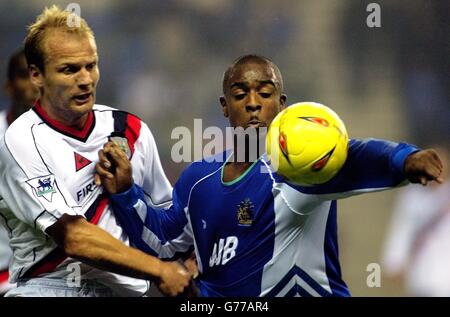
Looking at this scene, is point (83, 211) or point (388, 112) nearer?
point (83, 211)

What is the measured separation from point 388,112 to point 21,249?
367cm

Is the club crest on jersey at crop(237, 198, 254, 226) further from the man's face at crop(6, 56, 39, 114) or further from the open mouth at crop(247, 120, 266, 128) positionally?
the man's face at crop(6, 56, 39, 114)

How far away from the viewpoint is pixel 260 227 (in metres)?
4.71

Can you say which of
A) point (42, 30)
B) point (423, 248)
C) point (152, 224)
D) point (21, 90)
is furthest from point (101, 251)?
point (423, 248)

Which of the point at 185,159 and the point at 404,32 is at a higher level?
Result: the point at 404,32

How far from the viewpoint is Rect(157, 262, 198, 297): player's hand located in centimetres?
465

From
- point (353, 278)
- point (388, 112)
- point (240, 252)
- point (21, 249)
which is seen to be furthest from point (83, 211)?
point (388, 112)

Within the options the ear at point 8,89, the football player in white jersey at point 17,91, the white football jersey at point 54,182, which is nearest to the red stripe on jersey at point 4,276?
the football player in white jersey at point 17,91

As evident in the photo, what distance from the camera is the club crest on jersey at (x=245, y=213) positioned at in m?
4.75

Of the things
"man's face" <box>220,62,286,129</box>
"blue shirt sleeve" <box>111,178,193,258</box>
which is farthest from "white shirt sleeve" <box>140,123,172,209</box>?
"man's face" <box>220,62,286,129</box>

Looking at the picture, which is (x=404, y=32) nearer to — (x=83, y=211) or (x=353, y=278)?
(x=353, y=278)

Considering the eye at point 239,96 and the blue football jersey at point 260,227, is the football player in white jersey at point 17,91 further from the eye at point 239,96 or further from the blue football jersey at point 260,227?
the eye at point 239,96

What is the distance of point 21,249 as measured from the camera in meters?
5.03

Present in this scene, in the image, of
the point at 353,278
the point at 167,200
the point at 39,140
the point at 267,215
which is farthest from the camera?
the point at 353,278
